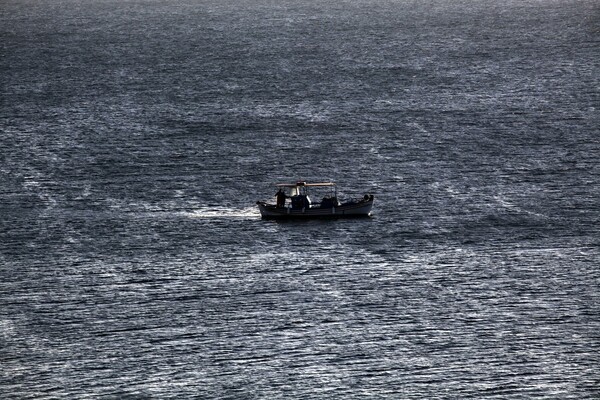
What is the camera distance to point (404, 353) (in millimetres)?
131875

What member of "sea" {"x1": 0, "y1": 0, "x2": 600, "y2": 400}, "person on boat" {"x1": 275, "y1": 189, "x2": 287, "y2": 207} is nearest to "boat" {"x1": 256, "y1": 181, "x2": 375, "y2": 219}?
"person on boat" {"x1": 275, "y1": 189, "x2": 287, "y2": 207}

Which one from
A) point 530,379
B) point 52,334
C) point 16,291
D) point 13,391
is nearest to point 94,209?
point 16,291

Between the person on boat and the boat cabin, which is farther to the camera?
the person on boat

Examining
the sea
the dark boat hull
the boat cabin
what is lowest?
the sea

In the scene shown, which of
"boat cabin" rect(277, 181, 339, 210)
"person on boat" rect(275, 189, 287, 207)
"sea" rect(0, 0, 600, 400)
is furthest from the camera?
"person on boat" rect(275, 189, 287, 207)

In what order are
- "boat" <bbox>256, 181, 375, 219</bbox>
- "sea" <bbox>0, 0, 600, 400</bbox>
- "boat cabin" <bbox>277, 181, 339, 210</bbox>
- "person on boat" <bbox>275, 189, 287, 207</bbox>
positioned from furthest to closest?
"person on boat" <bbox>275, 189, 287, 207</bbox> < "boat cabin" <bbox>277, 181, 339, 210</bbox> < "boat" <bbox>256, 181, 375, 219</bbox> < "sea" <bbox>0, 0, 600, 400</bbox>

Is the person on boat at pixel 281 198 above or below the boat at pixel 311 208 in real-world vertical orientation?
above

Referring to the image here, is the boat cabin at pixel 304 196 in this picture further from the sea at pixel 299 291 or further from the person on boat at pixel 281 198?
the sea at pixel 299 291

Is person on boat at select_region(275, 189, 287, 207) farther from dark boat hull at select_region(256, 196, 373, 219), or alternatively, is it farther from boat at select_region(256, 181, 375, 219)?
dark boat hull at select_region(256, 196, 373, 219)

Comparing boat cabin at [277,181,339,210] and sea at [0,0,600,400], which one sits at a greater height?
boat cabin at [277,181,339,210]

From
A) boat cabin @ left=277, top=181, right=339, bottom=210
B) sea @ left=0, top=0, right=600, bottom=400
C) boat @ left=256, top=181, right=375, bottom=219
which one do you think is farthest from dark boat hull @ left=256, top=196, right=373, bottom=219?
sea @ left=0, top=0, right=600, bottom=400

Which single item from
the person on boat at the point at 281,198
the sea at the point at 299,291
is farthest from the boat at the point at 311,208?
the sea at the point at 299,291

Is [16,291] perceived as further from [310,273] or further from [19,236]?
[310,273]

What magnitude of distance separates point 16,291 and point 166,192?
4439 cm
